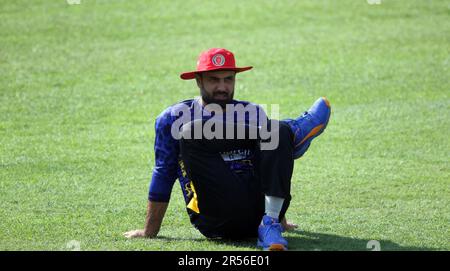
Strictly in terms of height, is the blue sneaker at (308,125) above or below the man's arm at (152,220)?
above

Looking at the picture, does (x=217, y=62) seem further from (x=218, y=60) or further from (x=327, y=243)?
(x=327, y=243)

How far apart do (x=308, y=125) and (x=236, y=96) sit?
6.44m

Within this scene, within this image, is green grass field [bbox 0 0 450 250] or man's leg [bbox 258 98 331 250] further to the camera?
green grass field [bbox 0 0 450 250]

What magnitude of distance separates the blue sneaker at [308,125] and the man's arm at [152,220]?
0.98 meters

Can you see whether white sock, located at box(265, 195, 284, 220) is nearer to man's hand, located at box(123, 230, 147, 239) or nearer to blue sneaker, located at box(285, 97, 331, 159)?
blue sneaker, located at box(285, 97, 331, 159)

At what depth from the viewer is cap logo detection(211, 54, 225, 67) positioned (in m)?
6.30

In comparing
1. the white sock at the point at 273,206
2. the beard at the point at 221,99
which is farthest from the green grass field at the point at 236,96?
the beard at the point at 221,99

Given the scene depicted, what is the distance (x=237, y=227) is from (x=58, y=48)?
9.21 metres

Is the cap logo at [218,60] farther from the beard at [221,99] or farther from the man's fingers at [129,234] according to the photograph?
the man's fingers at [129,234]

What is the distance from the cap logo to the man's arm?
1.00 meters

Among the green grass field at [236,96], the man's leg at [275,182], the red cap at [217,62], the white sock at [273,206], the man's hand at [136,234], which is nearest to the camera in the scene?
the man's leg at [275,182]

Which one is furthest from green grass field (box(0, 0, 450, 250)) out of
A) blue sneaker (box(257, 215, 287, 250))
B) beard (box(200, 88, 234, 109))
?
beard (box(200, 88, 234, 109))

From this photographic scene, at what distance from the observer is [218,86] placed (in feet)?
20.9

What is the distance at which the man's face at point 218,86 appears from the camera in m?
6.37
